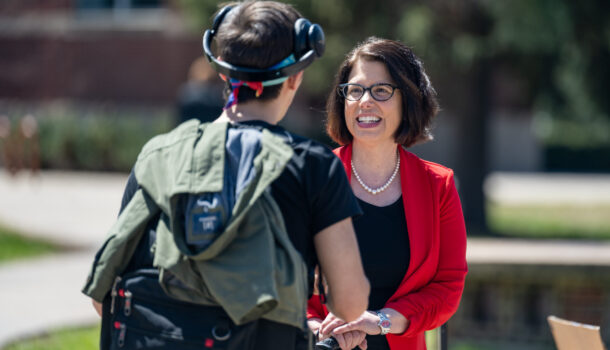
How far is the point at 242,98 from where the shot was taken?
7.11 feet

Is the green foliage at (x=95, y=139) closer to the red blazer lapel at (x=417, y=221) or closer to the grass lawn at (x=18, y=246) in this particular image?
the grass lawn at (x=18, y=246)

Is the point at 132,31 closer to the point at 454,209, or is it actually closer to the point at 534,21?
the point at 534,21

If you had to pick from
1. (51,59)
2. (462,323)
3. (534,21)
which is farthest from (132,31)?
(462,323)

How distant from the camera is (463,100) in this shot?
11.9 m

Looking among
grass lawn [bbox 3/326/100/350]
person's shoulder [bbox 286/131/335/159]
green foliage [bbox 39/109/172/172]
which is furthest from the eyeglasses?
green foliage [bbox 39/109/172/172]

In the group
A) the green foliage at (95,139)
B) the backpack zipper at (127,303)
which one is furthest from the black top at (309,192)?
the green foliage at (95,139)

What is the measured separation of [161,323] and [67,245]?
A: 8.10 meters

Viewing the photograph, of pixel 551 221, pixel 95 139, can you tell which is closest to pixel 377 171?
pixel 551 221

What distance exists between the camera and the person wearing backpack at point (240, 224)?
6.54 ft

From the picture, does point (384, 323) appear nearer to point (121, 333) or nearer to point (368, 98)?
point (368, 98)

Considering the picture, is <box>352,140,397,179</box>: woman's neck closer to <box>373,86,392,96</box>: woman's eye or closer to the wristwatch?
<box>373,86,392,96</box>: woman's eye

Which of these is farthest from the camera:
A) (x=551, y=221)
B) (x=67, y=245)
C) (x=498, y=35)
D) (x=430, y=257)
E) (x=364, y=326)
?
(x=551, y=221)

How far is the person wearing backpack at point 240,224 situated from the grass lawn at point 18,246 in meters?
7.46

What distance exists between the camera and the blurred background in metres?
7.00
